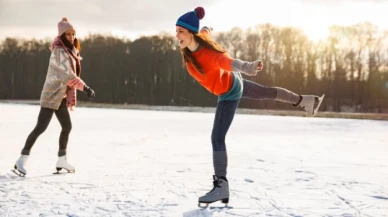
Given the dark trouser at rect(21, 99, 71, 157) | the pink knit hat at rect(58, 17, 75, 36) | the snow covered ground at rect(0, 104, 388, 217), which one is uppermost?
the pink knit hat at rect(58, 17, 75, 36)

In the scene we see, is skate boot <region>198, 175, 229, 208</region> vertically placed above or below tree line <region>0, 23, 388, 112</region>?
below

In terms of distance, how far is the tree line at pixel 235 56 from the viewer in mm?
35750

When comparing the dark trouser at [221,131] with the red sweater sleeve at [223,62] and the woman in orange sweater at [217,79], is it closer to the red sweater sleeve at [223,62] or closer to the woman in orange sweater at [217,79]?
the woman in orange sweater at [217,79]

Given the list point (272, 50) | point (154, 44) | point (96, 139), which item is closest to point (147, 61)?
point (154, 44)

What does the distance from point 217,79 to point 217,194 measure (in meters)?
0.90

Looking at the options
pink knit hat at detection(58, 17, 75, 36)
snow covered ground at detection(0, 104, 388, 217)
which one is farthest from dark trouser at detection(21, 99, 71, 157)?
pink knit hat at detection(58, 17, 75, 36)

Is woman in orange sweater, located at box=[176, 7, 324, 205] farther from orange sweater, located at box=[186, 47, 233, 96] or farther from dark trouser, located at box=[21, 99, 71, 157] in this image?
dark trouser, located at box=[21, 99, 71, 157]

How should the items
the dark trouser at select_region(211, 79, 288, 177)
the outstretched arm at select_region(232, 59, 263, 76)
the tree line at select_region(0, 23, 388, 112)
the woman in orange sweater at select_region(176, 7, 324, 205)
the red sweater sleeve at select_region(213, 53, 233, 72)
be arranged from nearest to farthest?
the outstretched arm at select_region(232, 59, 263, 76)
the red sweater sleeve at select_region(213, 53, 233, 72)
the woman in orange sweater at select_region(176, 7, 324, 205)
the dark trouser at select_region(211, 79, 288, 177)
the tree line at select_region(0, 23, 388, 112)

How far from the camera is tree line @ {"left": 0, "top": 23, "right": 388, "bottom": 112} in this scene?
35.8 meters

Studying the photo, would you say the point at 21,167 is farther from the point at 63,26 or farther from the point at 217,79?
the point at 217,79

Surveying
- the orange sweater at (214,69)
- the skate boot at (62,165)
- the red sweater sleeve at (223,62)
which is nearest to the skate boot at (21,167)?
the skate boot at (62,165)

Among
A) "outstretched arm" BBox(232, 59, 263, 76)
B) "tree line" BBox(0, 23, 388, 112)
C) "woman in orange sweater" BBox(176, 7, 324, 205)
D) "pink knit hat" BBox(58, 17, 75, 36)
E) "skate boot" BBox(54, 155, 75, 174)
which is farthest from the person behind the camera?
"tree line" BBox(0, 23, 388, 112)

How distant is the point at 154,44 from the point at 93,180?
40.6m

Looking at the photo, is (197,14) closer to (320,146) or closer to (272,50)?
(320,146)
